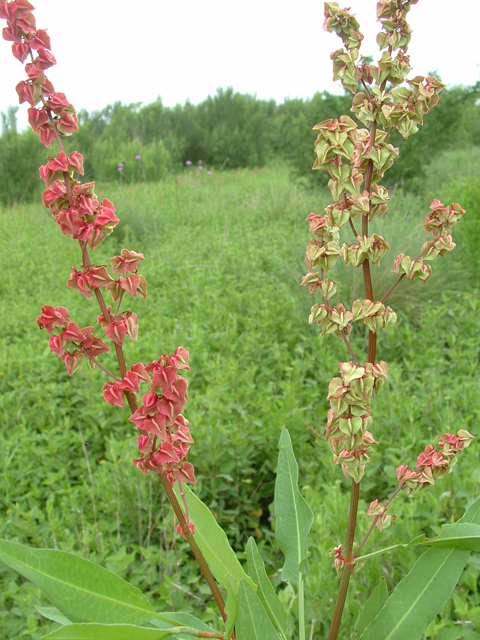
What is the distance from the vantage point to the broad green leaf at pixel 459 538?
2.67 feet

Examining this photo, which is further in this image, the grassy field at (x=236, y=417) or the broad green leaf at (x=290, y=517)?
the grassy field at (x=236, y=417)

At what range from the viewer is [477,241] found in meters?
4.93

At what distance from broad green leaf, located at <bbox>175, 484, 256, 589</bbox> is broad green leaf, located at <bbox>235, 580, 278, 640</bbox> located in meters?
0.17

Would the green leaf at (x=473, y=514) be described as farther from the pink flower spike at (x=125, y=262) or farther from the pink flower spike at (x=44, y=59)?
the pink flower spike at (x=44, y=59)

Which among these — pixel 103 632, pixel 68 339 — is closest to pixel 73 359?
pixel 68 339

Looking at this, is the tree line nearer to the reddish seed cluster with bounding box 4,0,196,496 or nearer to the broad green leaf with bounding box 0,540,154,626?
the reddish seed cluster with bounding box 4,0,196,496

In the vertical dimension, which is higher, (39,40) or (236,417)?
(39,40)

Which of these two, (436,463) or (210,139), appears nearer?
(436,463)

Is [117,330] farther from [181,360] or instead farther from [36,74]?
[36,74]

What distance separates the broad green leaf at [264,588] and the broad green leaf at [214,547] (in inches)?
2.6

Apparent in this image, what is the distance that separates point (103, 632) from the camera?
2.17 ft

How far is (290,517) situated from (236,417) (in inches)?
58.8

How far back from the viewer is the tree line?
969 centimetres

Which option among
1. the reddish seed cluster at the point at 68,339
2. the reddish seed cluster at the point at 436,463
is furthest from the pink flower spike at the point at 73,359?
the reddish seed cluster at the point at 436,463
